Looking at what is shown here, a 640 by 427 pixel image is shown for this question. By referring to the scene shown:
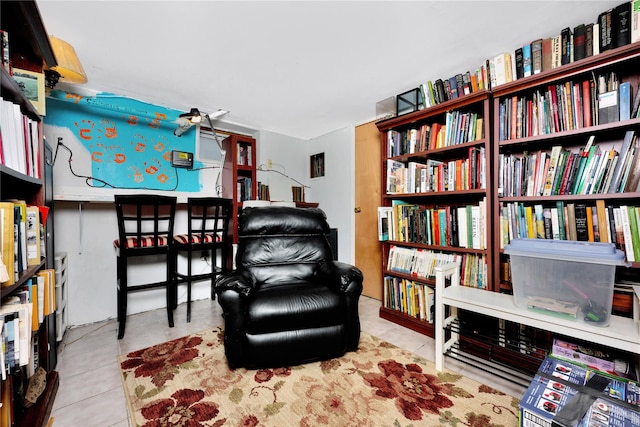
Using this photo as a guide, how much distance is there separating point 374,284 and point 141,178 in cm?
273

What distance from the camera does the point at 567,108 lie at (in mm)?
1631

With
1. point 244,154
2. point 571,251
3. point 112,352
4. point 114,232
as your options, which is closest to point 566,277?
point 571,251

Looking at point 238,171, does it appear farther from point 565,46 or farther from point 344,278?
point 565,46

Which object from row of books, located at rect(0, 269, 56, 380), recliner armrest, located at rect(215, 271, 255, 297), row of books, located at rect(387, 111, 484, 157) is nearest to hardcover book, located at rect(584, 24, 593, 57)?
row of books, located at rect(387, 111, 484, 157)

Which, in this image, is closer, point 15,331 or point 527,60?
point 15,331

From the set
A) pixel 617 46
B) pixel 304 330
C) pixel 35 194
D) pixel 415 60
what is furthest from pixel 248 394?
pixel 617 46

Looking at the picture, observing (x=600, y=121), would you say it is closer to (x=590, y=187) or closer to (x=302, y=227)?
(x=590, y=187)

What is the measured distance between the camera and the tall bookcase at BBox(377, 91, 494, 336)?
196 centimetres

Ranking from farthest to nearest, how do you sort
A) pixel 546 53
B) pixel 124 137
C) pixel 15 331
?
pixel 124 137 → pixel 546 53 → pixel 15 331

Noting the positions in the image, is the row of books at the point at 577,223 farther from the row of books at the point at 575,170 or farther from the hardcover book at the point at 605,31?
the hardcover book at the point at 605,31

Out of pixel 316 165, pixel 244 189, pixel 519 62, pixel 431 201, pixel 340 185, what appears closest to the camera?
pixel 519 62

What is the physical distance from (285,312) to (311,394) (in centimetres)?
45

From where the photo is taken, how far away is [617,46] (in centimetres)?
144

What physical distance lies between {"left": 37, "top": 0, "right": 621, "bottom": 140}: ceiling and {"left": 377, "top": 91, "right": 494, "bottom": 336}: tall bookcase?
38 cm
